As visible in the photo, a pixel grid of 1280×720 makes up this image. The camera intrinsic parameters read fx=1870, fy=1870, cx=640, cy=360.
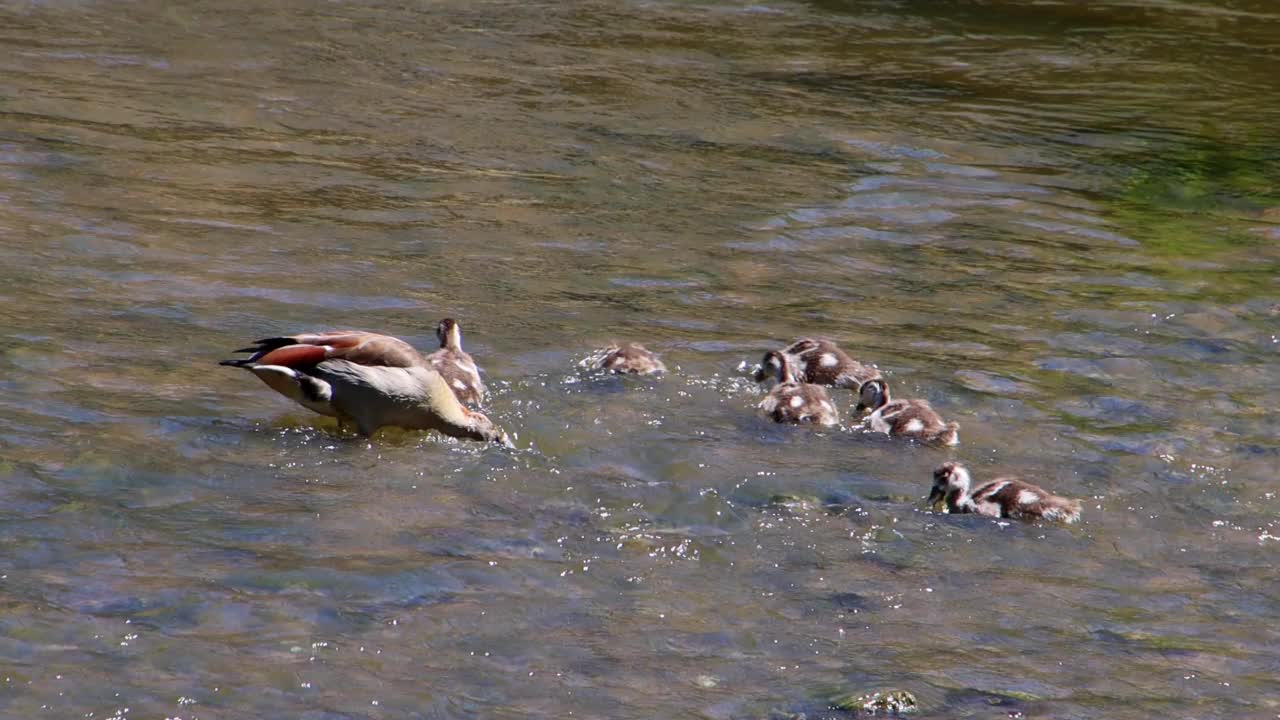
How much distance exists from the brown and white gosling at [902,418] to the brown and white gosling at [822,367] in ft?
0.70

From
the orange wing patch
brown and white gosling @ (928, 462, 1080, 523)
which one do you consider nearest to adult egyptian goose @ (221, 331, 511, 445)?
the orange wing patch

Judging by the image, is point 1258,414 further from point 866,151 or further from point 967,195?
point 866,151

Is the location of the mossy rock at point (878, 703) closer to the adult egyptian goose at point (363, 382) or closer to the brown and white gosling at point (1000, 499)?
the brown and white gosling at point (1000, 499)

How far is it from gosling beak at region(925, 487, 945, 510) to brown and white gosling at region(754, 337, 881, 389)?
1.35 m

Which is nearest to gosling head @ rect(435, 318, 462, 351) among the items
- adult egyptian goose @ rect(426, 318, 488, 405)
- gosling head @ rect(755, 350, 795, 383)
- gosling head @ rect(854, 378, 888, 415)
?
adult egyptian goose @ rect(426, 318, 488, 405)

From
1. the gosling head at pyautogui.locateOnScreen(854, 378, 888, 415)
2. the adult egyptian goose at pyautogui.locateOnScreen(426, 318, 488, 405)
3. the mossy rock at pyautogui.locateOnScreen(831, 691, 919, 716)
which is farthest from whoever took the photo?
the gosling head at pyautogui.locateOnScreen(854, 378, 888, 415)

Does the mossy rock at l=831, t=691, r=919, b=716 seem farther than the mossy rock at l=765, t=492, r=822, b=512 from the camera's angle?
No

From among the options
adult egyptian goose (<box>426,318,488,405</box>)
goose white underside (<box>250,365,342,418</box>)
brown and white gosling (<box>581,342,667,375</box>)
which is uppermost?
goose white underside (<box>250,365,342,418</box>)

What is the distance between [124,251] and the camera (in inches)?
434

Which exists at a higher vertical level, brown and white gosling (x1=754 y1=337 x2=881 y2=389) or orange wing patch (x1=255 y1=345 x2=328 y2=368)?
orange wing patch (x1=255 y1=345 x2=328 y2=368)

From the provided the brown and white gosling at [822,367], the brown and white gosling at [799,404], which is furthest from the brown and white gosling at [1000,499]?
the brown and white gosling at [822,367]

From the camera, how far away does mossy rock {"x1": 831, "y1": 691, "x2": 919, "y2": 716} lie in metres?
6.01

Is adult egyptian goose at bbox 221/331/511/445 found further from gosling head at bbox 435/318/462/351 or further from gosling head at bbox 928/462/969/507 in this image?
gosling head at bbox 928/462/969/507

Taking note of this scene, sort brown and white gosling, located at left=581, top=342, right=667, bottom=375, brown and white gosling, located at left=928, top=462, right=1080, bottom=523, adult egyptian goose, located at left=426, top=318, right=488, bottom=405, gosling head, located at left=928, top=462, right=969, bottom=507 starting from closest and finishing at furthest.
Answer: brown and white gosling, located at left=928, top=462, right=1080, bottom=523
gosling head, located at left=928, top=462, right=969, bottom=507
adult egyptian goose, located at left=426, top=318, right=488, bottom=405
brown and white gosling, located at left=581, top=342, right=667, bottom=375
